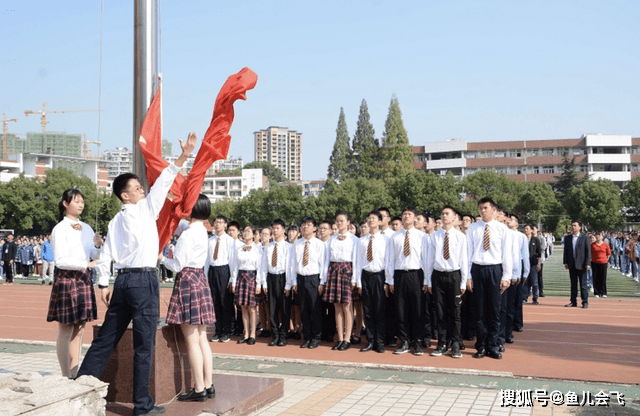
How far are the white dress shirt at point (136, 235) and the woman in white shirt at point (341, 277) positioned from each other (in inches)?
158

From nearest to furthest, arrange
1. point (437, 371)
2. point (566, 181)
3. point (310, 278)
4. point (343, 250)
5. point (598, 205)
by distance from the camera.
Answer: point (437, 371) < point (343, 250) < point (310, 278) < point (598, 205) < point (566, 181)

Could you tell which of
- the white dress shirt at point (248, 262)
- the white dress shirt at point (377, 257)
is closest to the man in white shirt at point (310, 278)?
the white dress shirt at point (377, 257)

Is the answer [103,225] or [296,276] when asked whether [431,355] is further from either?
[103,225]

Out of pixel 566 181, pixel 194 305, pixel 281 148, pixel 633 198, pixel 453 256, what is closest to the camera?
pixel 194 305

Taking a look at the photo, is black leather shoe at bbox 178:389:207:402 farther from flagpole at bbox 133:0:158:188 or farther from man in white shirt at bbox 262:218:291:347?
man in white shirt at bbox 262:218:291:347

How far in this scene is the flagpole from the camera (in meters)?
5.48

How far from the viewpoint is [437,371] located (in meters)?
6.95

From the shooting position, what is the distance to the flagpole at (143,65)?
548 centimetres

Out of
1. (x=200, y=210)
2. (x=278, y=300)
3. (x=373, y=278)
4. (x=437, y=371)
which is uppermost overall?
(x=200, y=210)

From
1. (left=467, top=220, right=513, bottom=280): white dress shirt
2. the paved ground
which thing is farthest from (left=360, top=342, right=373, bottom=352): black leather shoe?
(left=467, top=220, right=513, bottom=280): white dress shirt

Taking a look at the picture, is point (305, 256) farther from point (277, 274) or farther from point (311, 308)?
point (311, 308)

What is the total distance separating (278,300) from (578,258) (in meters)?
7.08

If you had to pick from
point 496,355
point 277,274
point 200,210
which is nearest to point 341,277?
point 277,274

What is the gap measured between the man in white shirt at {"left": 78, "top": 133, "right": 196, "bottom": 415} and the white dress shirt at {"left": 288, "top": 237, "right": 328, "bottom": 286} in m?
4.02
